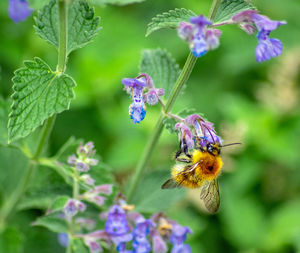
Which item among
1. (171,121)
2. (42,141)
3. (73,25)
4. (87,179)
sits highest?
(73,25)

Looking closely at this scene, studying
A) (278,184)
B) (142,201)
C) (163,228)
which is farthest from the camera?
(278,184)

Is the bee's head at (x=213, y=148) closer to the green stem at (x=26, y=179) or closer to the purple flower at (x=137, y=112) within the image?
the purple flower at (x=137, y=112)

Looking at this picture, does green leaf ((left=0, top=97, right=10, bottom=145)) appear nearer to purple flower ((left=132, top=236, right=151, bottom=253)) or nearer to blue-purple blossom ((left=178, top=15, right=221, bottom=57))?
purple flower ((left=132, top=236, right=151, bottom=253))

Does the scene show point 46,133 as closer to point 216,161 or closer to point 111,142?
point 216,161

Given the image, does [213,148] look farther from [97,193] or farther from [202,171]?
[97,193]

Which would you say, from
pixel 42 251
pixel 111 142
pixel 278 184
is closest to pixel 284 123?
pixel 278 184

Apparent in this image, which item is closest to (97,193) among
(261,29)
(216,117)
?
(261,29)
